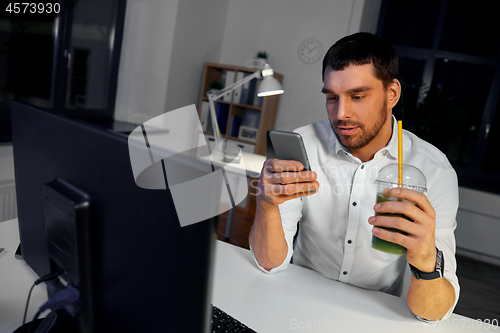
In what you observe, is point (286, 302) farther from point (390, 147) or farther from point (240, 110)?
point (240, 110)

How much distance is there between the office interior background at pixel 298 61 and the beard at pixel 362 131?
8.00 feet

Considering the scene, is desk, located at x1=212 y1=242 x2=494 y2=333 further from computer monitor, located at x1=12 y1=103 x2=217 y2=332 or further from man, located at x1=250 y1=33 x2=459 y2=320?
computer monitor, located at x1=12 y1=103 x2=217 y2=332

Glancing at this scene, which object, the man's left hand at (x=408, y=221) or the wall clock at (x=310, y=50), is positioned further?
the wall clock at (x=310, y=50)

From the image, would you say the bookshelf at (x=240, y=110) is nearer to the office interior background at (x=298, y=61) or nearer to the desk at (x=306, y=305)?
the office interior background at (x=298, y=61)

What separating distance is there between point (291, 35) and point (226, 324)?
3.85m

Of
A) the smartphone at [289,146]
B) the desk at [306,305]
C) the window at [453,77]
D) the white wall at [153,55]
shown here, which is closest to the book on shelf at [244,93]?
the white wall at [153,55]

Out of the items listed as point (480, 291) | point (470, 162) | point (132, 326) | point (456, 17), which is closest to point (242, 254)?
point (132, 326)

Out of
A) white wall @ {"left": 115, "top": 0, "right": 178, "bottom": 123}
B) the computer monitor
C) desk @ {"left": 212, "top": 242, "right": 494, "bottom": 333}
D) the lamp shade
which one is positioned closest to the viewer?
the computer monitor

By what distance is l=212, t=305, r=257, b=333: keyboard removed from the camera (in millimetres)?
739

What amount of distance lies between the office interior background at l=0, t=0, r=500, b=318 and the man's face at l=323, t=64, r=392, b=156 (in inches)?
94.7

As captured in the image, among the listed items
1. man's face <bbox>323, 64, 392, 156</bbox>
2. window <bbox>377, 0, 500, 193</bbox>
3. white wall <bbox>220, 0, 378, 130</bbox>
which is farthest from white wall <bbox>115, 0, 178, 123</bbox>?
man's face <bbox>323, 64, 392, 156</bbox>

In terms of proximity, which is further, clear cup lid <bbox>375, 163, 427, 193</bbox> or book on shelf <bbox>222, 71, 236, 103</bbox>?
book on shelf <bbox>222, 71, 236, 103</bbox>

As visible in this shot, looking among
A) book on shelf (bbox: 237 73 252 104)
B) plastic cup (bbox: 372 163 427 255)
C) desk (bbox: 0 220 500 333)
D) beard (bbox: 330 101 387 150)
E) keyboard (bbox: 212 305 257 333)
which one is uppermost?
book on shelf (bbox: 237 73 252 104)

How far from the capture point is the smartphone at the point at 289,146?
1.03 m
